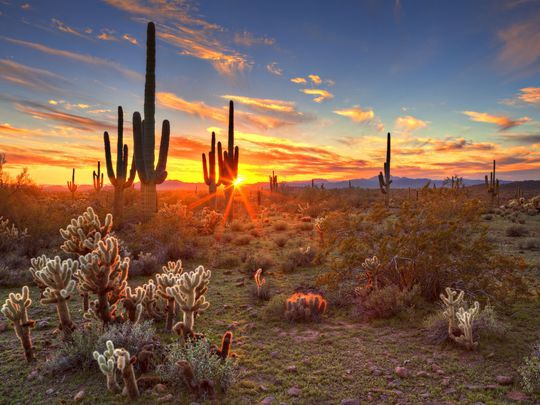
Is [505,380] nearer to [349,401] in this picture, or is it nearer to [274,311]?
[349,401]

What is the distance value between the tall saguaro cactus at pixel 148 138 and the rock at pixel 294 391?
13863 millimetres

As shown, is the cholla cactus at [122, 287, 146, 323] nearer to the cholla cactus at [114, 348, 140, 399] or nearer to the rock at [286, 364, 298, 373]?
the cholla cactus at [114, 348, 140, 399]

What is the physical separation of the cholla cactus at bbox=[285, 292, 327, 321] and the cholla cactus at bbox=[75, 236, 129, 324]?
307 cm

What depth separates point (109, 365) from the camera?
394 cm

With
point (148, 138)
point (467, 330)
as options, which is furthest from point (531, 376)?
point (148, 138)

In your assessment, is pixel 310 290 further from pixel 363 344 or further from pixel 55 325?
pixel 55 325

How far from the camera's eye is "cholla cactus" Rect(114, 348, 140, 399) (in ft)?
12.6

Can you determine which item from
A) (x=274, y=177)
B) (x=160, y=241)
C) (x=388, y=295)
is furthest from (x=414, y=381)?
(x=274, y=177)

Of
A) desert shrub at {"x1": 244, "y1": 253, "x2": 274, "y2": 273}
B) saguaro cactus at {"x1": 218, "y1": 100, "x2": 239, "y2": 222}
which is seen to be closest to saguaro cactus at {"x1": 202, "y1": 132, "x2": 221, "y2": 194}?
saguaro cactus at {"x1": 218, "y1": 100, "x2": 239, "y2": 222}

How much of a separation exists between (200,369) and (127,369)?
2.76ft

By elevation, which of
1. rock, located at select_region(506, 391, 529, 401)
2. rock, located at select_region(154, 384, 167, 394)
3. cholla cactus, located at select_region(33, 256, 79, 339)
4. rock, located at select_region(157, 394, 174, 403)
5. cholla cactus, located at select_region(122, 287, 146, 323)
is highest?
cholla cactus, located at select_region(33, 256, 79, 339)

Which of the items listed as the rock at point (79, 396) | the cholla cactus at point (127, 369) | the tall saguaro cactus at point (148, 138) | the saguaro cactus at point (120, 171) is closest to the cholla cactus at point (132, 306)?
the rock at point (79, 396)

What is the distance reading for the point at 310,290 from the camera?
28.3 feet

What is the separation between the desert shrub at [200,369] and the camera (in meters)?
4.36
